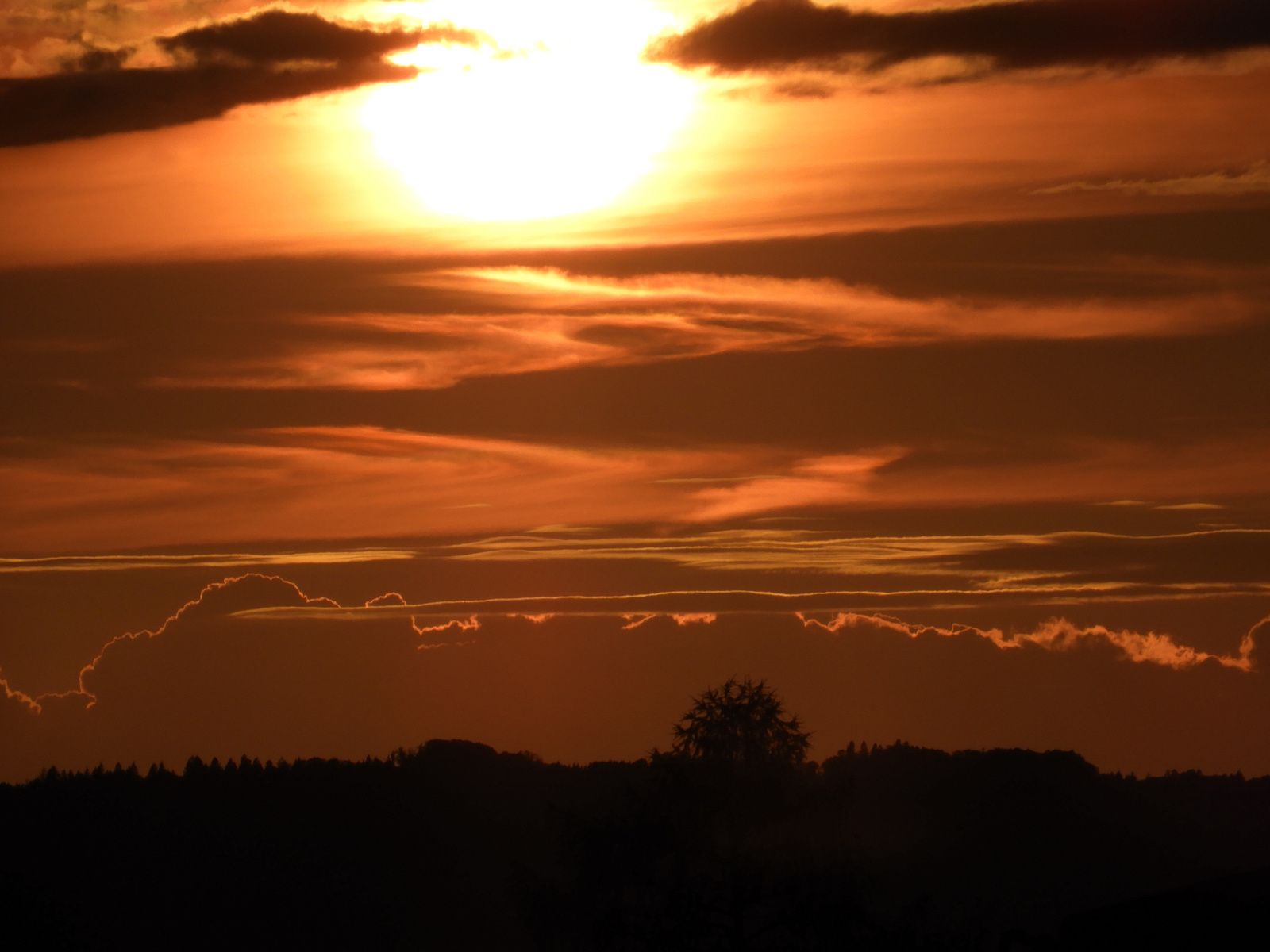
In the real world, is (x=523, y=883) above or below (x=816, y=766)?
below

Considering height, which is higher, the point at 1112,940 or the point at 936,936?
the point at 1112,940

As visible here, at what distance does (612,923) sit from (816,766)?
6796 cm

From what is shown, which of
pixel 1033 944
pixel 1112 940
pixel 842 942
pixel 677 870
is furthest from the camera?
pixel 677 870

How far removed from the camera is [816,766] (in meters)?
121

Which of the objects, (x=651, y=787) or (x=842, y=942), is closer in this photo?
(x=842, y=942)

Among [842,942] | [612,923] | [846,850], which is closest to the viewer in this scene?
[842,942]

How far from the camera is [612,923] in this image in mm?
55188

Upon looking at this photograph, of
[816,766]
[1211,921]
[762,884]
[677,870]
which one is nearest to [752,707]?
[816,766]

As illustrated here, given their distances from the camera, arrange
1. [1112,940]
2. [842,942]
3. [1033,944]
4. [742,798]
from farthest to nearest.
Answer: [742,798]
[842,942]
[1112,940]
[1033,944]

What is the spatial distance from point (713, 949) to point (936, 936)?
45.9 ft

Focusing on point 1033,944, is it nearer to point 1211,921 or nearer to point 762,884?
point 1211,921

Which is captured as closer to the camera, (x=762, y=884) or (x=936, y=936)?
(x=762, y=884)

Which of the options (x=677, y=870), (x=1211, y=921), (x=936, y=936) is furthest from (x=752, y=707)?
(x=1211, y=921)

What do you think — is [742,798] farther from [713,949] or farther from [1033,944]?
[1033,944]
